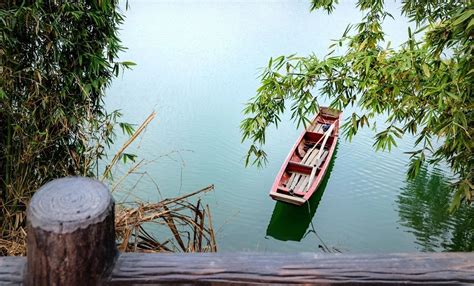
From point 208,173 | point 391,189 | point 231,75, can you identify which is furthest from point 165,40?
point 391,189

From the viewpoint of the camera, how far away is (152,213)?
5.81 feet

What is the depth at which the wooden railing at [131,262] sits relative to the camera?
59 cm

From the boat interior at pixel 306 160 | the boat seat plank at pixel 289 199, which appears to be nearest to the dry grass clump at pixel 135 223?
the boat seat plank at pixel 289 199

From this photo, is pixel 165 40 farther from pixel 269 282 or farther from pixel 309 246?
pixel 269 282

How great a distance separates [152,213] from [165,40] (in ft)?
30.6

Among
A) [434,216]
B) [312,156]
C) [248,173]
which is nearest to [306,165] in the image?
[312,156]

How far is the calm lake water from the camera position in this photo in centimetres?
434

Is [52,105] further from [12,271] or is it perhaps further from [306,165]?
[306,165]

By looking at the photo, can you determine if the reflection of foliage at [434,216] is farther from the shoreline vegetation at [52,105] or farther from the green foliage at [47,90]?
the green foliage at [47,90]

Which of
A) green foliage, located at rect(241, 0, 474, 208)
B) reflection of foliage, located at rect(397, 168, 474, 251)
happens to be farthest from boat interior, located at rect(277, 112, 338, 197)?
green foliage, located at rect(241, 0, 474, 208)

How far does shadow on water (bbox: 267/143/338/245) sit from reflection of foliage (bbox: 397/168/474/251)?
106 centimetres

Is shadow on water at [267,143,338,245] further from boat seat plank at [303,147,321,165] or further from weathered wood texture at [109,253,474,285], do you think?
weathered wood texture at [109,253,474,285]

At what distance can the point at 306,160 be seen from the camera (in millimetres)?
5184

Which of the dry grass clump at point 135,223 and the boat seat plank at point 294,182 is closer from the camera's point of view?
the dry grass clump at point 135,223
